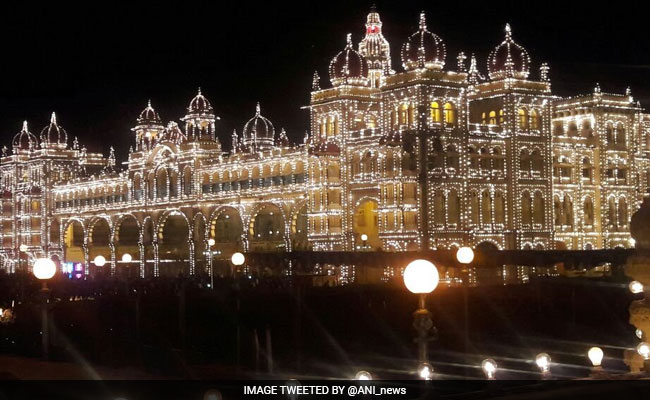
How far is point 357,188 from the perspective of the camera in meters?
57.2

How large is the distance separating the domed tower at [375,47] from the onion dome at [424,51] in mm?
9037

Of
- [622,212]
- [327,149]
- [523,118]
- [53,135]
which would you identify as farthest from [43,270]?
[53,135]

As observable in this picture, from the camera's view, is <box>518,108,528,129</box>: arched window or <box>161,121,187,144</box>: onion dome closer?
<box>518,108,528,129</box>: arched window

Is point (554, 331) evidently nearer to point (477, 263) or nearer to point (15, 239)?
point (477, 263)

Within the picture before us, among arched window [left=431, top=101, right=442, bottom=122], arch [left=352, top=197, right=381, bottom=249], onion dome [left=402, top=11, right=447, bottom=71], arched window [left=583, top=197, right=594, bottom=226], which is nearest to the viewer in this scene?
onion dome [left=402, top=11, right=447, bottom=71]

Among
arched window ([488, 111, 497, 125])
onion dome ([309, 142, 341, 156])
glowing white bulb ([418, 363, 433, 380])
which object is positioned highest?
arched window ([488, 111, 497, 125])

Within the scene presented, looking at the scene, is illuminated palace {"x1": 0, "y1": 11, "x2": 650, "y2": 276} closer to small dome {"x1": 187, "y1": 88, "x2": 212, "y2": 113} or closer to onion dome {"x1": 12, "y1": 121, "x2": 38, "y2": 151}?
small dome {"x1": 187, "y1": 88, "x2": 212, "y2": 113}

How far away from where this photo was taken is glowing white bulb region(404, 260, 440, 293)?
46.5ft

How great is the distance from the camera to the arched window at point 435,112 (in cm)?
5284

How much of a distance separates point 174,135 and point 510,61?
30726 mm

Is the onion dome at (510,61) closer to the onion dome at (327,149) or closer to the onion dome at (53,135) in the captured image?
the onion dome at (327,149)

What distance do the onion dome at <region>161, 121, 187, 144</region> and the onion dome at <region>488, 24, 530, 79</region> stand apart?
1133 inches

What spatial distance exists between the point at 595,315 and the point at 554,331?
4068 mm

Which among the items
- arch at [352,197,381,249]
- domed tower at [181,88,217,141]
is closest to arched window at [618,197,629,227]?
arch at [352,197,381,249]
